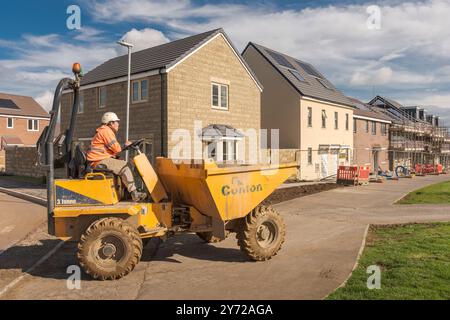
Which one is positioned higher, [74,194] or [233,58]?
[233,58]

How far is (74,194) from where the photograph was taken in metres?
6.40

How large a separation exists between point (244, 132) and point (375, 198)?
361 inches

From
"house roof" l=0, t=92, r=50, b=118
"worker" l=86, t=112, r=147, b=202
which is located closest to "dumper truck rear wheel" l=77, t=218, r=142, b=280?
"worker" l=86, t=112, r=147, b=202

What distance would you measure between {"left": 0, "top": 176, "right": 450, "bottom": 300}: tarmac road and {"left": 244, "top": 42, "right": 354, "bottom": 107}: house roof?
60.2ft

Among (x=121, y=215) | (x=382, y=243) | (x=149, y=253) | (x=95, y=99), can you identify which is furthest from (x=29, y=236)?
(x=95, y=99)

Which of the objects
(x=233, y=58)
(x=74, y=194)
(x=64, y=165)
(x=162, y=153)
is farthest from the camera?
(x=233, y=58)

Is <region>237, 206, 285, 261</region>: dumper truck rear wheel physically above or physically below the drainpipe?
below

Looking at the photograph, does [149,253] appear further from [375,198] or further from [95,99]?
[95,99]

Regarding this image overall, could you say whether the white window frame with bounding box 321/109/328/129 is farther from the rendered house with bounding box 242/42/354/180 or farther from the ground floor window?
the ground floor window

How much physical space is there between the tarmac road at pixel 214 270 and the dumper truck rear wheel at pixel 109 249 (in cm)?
19

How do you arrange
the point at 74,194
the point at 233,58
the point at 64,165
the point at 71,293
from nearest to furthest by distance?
the point at 71,293, the point at 74,194, the point at 64,165, the point at 233,58

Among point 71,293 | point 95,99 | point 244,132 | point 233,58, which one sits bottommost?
point 71,293

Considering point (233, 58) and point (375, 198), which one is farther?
point (233, 58)

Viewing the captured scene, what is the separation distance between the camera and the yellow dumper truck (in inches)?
248
